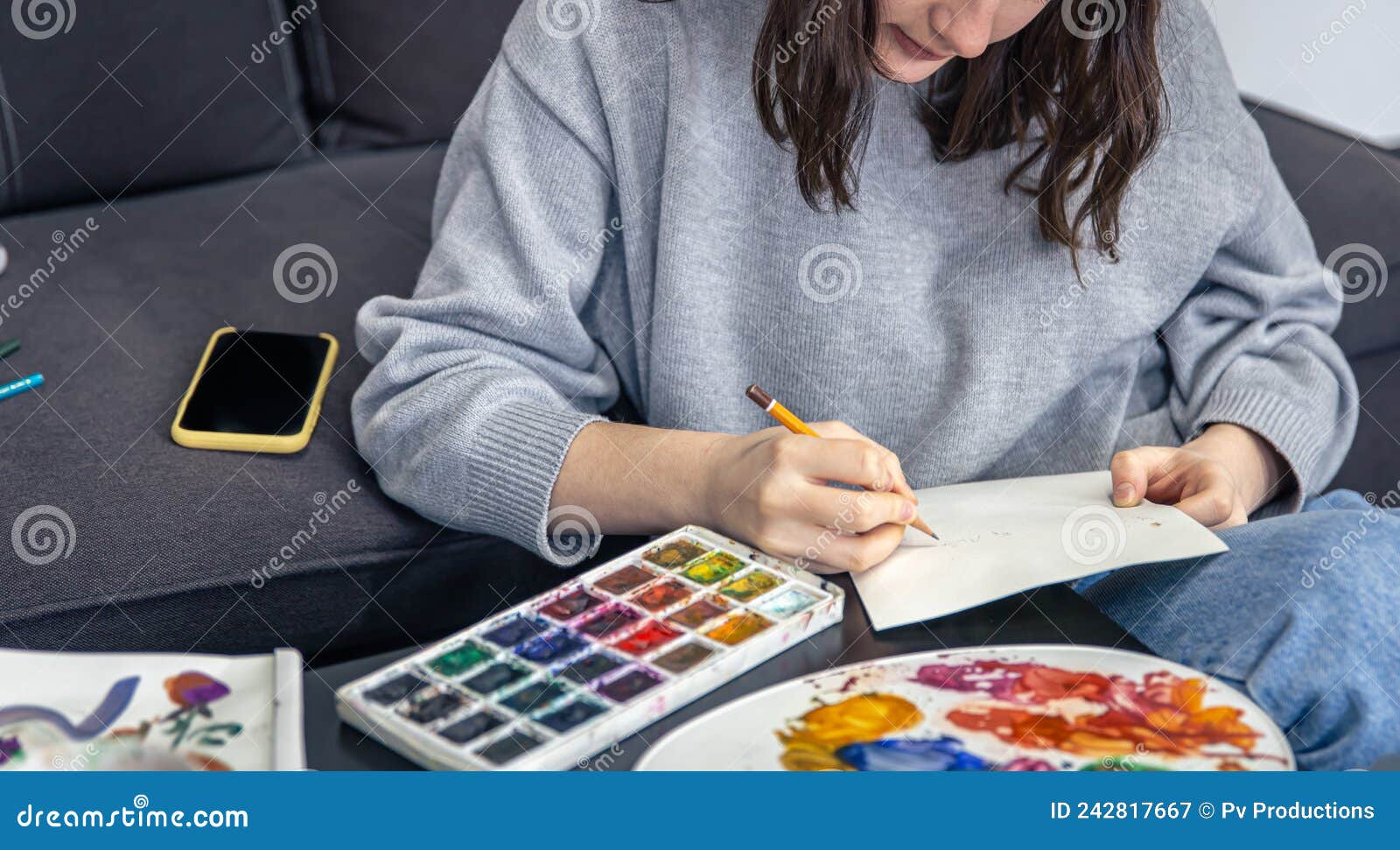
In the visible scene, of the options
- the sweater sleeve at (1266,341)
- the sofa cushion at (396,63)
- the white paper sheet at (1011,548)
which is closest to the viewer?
the white paper sheet at (1011,548)

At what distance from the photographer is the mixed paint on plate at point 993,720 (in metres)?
0.56

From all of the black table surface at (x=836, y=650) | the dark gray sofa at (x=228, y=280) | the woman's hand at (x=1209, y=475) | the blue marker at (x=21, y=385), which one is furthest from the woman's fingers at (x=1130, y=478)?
the blue marker at (x=21, y=385)

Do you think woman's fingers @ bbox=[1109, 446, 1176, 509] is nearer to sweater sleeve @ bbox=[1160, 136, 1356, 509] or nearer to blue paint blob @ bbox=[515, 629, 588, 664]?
sweater sleeve @ bbox=[1160, 136, 1356, 509]

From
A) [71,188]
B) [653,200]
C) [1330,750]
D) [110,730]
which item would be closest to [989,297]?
[653,200]

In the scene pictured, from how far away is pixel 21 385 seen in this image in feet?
3.61

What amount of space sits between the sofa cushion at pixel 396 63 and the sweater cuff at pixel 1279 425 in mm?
1072

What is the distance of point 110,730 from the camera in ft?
1.84

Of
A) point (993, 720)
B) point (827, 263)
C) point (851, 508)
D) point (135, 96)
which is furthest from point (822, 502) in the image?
point (135, 96)

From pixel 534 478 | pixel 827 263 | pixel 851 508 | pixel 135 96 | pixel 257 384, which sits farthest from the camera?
pixel 135 96

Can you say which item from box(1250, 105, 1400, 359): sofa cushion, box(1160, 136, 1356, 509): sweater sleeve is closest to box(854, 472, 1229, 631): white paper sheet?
box(1160, 136, 1356, 509): sweater sleeve

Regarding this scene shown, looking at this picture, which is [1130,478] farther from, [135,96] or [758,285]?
[135,96]

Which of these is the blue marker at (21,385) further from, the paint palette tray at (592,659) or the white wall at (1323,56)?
the white wall at (1323,56)

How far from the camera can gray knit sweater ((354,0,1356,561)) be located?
90 cm

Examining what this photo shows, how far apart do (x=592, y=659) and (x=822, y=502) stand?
0.18 m
